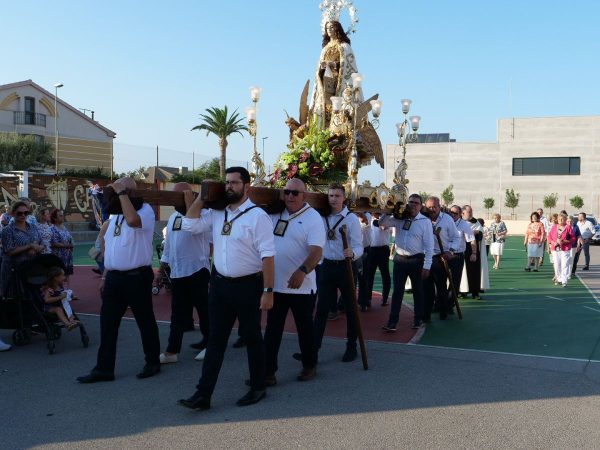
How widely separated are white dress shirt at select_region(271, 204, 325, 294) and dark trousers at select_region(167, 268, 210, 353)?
166 cm

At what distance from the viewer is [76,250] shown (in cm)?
2342

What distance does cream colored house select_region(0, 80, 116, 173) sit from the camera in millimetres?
46156

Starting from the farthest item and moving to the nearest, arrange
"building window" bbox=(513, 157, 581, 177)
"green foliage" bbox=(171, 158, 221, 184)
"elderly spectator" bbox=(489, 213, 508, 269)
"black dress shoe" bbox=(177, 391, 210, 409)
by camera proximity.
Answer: "building window" bbox=(513, 157, 581, 177) → "green foliage" bbox=(171, 158, 221, 184) → "elderly spectator" bbox=(489, 213, 508, 269) → "black dress shoe" bbox=(177, 391, 210, 409)

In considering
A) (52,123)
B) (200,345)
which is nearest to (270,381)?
(200,345)

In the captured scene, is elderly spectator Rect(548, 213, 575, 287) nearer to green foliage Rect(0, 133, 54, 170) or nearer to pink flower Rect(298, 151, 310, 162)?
pink flower Rect(298, 151, 310, 162)

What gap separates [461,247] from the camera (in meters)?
11.1

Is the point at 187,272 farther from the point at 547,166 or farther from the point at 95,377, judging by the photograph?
the point at 547,166

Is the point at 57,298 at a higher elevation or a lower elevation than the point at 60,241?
lower

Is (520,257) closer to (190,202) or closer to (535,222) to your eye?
(535,222)

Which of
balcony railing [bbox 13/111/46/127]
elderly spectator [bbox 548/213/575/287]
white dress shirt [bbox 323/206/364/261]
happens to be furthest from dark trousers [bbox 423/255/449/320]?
balcony railing [bbox 13/111/46/127]

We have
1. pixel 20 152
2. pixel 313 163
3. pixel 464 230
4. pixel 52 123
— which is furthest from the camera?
pixel 52 123

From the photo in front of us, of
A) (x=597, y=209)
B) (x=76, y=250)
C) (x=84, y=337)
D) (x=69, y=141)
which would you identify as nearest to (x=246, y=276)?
(x=84, y=337)

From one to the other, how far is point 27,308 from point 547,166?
59.3 meters

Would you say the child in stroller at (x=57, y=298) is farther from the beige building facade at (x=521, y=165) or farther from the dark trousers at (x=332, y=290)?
the beige building facade at (x=521, y=165)
